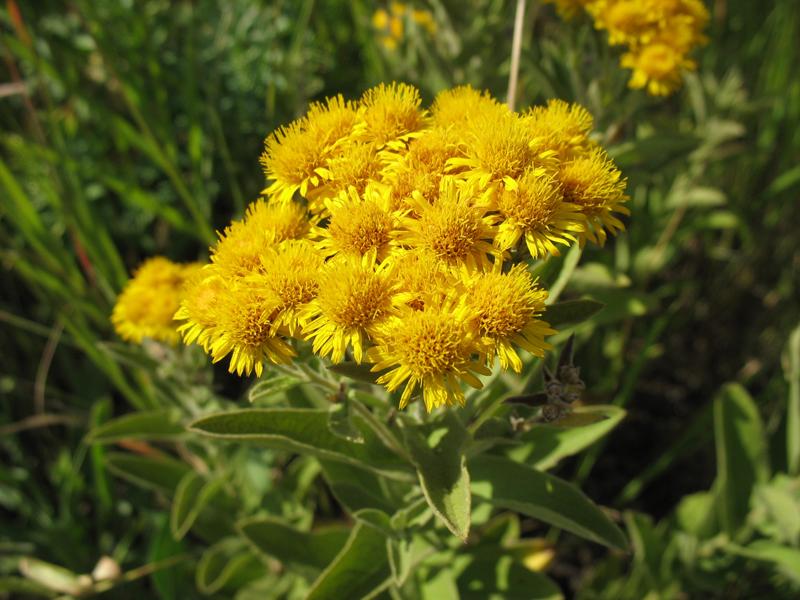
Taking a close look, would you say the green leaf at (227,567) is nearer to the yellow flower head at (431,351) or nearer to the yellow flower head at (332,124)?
the yellow flower head at (431,351)

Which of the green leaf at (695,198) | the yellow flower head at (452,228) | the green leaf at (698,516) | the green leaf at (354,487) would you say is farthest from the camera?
the green leaf at (695,198)

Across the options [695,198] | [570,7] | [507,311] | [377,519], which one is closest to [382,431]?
[377,519]

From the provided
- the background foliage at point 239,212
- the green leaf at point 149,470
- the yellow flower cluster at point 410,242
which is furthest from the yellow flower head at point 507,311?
the green leaf at point 149,470

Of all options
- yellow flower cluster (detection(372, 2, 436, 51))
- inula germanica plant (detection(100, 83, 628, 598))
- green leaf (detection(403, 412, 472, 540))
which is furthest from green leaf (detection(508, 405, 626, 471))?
yellow flower cluster (detection(372, 2, 436, 51))

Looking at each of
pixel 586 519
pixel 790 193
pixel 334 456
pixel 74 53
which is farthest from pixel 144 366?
pixel 790 193

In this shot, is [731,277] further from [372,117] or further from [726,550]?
[372,117]

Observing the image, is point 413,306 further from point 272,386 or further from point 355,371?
point 272,386

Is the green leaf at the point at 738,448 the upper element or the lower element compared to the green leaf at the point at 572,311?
lower
